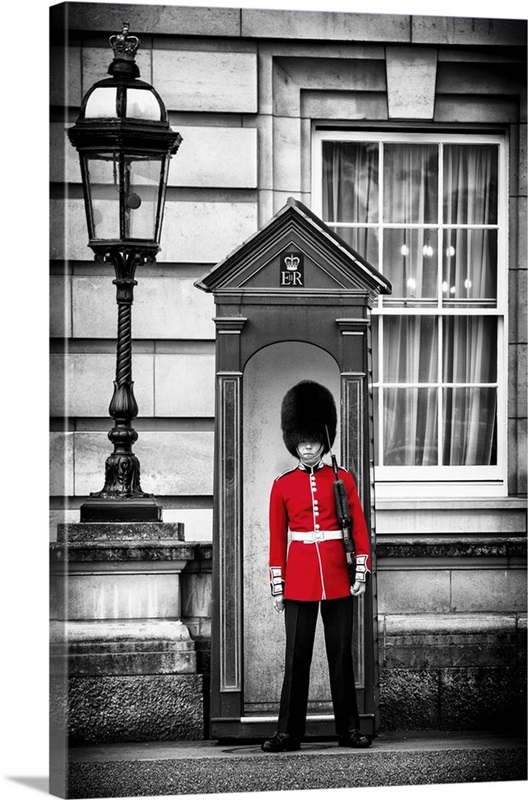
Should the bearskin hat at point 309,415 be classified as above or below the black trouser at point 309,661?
above

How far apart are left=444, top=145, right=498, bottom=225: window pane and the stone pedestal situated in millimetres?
2000

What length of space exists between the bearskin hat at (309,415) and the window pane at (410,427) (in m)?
0.74

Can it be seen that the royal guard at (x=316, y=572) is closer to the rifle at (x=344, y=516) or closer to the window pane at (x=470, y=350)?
the rifle at (x=344, y=516)

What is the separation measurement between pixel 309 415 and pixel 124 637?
129 centimetres

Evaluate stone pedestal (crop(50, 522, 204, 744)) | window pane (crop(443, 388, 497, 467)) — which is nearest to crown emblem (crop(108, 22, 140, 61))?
stone pedestal (crop(50, 522, 204, 744))

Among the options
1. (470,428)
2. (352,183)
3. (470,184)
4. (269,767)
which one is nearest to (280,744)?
(269,767)

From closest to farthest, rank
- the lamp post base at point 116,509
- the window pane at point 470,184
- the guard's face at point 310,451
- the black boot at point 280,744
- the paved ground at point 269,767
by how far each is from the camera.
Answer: the paved ground at point 269,767 → the black boot at point 280,744 → the guard's face at point 310,451 → the lamp post base at point 116,509 → the window pane at point 470,184

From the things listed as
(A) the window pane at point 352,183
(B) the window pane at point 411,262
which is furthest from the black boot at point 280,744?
(A) the window pane at point 352,183

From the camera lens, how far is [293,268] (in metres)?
7.01

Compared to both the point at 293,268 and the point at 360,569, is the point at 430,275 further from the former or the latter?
the point at 360,569

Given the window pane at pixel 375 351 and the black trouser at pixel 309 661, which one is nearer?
the black trouser at pixel 309 661

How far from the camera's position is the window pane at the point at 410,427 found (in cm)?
781

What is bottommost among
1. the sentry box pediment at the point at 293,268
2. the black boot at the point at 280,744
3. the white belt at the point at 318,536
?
the black boot at the point at 280,744
